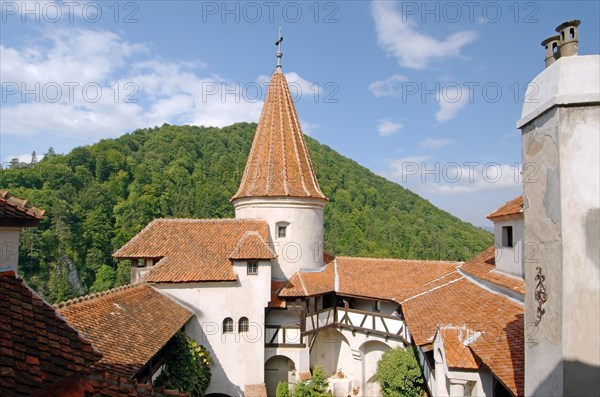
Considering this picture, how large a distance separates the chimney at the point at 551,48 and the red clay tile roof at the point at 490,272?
21.9 feet

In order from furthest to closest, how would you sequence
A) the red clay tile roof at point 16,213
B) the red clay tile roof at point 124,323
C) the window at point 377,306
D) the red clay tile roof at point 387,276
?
1. the window at point 377,306
2. the red clay tile roof at point 387,276
3. the red clay tile roof at point 124,323
4. the red clay tile roof at point 16,213

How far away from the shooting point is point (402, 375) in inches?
547

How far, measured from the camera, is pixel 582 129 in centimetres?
390

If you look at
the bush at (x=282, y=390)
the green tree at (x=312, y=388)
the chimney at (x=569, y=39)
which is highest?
the chimney at (x=569, y=39)

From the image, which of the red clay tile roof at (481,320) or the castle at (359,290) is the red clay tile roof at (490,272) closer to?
the castle at (359,290)

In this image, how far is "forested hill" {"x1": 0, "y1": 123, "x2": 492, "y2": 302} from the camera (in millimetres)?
40938

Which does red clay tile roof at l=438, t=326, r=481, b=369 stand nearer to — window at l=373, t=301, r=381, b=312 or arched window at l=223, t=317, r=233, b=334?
arched window at l=223, t=317, r=233, b=334

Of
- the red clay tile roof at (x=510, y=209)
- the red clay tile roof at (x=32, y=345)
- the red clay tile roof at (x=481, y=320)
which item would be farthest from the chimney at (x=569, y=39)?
the red clay tile roof at (x=510, y=209)

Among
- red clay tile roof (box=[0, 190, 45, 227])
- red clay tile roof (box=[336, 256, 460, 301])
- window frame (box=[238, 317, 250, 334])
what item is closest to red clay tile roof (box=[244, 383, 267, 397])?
window frame (box=[238, 317, 250, 334])

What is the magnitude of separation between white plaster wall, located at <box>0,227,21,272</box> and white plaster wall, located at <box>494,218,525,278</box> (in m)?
11.5

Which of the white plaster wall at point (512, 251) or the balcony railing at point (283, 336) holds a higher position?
the white plaster wall at point (512, 251)

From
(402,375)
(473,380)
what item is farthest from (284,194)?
(473,380)

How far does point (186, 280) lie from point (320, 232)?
647 cm

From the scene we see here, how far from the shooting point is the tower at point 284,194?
17422 mm
